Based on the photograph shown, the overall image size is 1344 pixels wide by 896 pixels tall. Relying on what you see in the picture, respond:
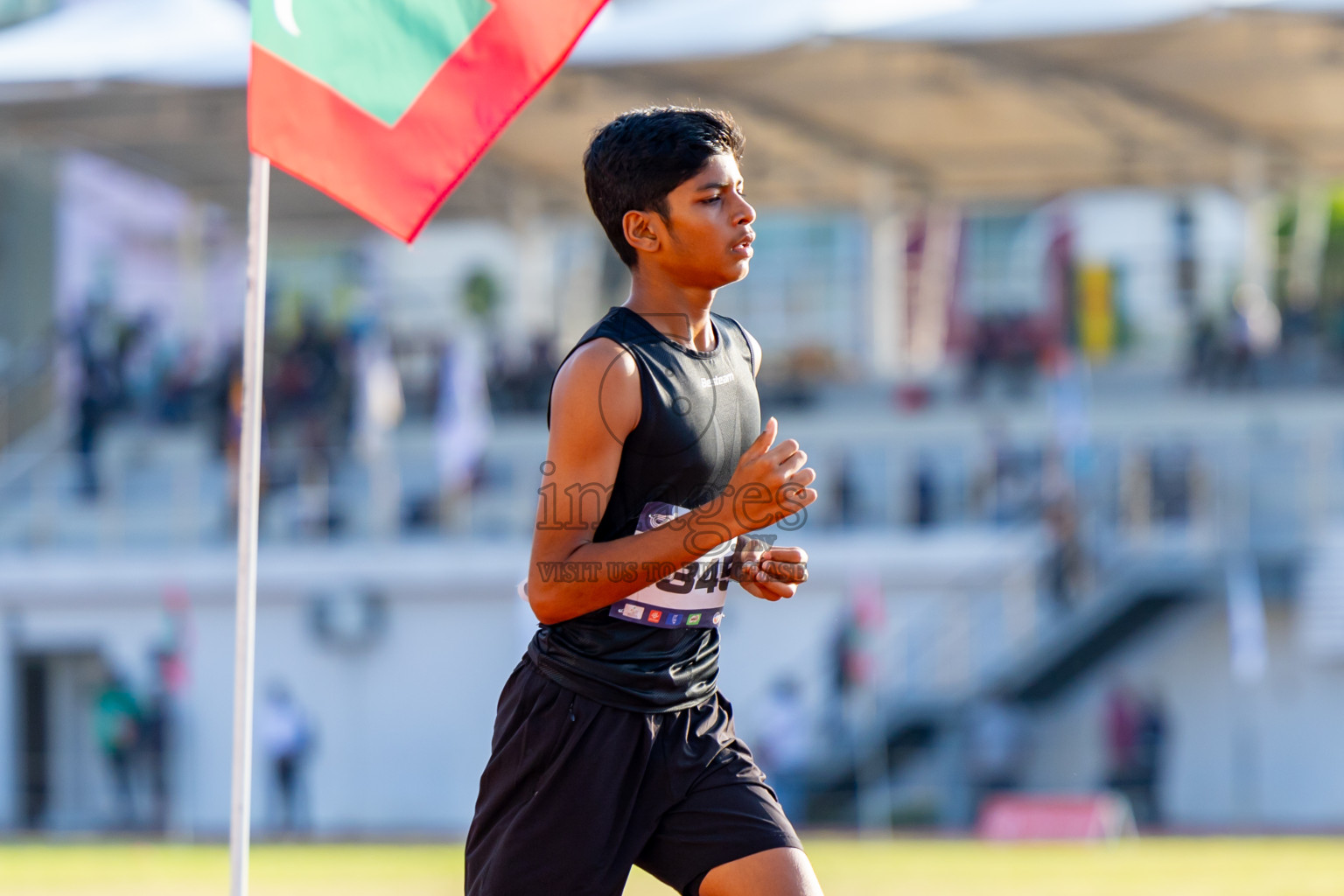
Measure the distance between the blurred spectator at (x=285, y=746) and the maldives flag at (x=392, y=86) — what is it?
16.1 meters

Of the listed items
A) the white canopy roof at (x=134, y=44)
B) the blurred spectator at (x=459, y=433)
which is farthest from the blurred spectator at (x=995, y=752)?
the white canopy roof at (x=134, y=44)

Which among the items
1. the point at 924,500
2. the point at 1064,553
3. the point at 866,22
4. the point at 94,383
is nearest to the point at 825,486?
the point at 924,500

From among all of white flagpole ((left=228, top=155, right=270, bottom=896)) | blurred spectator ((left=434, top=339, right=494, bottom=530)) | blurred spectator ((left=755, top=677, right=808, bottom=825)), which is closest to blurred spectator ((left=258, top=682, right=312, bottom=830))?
blurred spectator ((left=434, top=339, right=494, bottom=530))

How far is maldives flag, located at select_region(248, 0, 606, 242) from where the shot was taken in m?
4.42

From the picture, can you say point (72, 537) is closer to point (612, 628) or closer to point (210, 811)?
point (210, 811)

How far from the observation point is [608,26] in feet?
72.9

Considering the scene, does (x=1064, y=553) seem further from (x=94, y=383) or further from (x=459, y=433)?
(x=94, y=383)

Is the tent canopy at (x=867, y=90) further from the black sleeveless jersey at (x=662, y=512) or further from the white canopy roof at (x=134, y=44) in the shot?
the black sleeveless jersey at (x=662, y=512)

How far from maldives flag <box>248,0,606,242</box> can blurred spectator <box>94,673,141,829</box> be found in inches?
685

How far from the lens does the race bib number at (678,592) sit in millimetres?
3854

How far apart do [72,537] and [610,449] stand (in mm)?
21033

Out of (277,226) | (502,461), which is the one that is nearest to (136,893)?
(502,461)

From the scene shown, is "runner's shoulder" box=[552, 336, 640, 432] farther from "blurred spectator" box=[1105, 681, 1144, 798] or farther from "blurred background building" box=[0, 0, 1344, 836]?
"blurred spectator" box=[1105, 681, 1144, 798]

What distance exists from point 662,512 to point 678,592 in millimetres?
170
